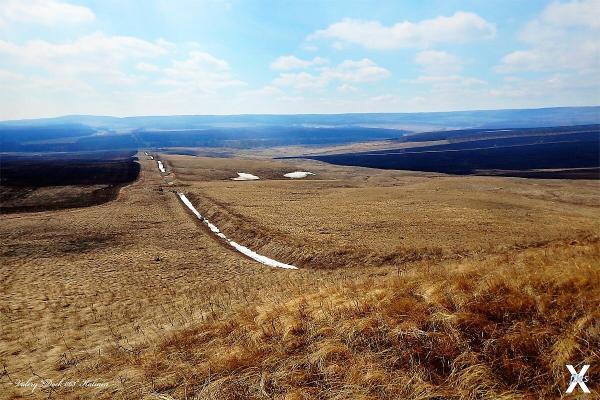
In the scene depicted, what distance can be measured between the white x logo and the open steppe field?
0.12m

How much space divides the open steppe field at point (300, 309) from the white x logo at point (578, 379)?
12 centimetres

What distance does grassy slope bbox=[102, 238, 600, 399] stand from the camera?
21.1 feet

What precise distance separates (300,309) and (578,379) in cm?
613

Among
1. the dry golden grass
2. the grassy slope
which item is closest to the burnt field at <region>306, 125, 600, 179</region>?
the dry golden grass

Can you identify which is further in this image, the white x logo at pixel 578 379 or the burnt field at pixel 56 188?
the burnt field at pixel 56 188

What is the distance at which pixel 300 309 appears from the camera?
10375mm

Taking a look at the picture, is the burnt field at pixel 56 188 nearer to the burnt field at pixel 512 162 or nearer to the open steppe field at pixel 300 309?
the open steppe field at pixel 300 309

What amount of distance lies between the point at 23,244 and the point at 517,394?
30.1 metres

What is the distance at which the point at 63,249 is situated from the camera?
25.7 meters

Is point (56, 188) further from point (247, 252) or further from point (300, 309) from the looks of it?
point (300, 309)

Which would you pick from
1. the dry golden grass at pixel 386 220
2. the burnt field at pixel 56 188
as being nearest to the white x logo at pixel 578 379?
the dry golden grass at pixel 386 220

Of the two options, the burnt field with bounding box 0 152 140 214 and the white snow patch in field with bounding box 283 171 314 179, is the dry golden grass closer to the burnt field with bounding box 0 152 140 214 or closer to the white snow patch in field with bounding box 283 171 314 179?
the burnt field with bounding box 0 152 140 214

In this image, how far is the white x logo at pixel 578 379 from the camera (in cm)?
577

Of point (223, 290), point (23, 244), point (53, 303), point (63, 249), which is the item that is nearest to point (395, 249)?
point (223, 290)
